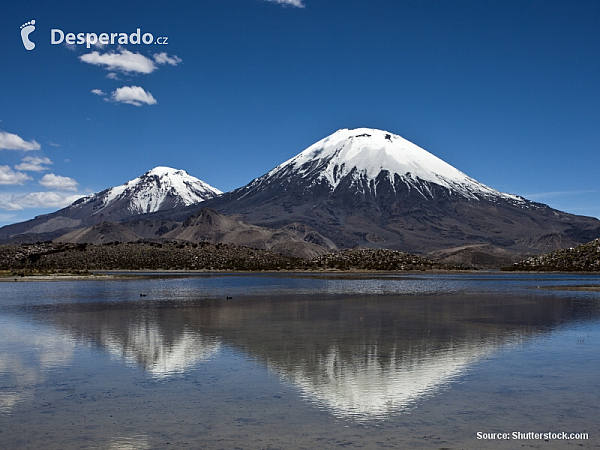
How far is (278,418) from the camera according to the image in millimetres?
13492

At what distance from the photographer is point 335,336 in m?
26.2

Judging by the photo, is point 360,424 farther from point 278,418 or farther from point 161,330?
point 161,330

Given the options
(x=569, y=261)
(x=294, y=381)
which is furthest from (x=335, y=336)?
(x=569, y=261)

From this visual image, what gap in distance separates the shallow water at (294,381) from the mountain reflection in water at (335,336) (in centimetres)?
10

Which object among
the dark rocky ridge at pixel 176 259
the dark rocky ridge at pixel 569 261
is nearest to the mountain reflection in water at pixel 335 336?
the dark rocky ridge at pixel 569 261

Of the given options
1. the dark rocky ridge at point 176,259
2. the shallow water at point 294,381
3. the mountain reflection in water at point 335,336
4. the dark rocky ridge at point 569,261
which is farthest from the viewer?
the dark rocky ridge at point 176,259

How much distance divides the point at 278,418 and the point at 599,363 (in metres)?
12.5

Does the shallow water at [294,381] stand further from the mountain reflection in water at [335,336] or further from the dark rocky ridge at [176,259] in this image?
the dark rocky ridge at [176,259]

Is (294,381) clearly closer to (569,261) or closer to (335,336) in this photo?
(335,336)

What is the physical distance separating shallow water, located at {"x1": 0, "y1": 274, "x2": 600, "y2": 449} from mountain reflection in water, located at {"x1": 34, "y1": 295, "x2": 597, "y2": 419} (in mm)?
97

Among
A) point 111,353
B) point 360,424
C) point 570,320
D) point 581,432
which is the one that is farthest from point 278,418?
point 570,320

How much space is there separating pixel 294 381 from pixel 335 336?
922 centimetres

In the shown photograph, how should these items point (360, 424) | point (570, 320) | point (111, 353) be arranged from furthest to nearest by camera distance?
point (570, 320)
point (111, 353)
point (360, 424)

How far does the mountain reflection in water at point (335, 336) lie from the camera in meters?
17.0
